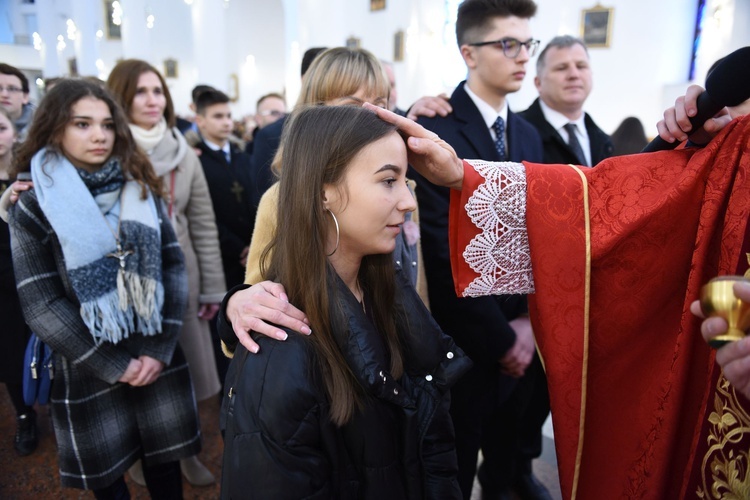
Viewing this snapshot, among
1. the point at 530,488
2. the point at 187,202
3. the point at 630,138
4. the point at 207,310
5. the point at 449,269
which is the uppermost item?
the point at 630,138

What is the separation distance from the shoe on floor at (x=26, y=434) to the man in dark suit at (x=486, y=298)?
2564mm

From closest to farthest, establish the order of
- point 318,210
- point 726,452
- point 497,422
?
1. point 726,452
2. point 318,210
3. point 497,422

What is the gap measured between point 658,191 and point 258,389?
1.05 meters

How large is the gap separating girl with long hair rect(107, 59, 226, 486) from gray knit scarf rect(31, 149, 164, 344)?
0.65m

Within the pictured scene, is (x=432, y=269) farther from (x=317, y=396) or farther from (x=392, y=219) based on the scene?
(x=317, y=396)

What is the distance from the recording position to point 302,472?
107cm

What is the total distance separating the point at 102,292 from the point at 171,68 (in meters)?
19.9

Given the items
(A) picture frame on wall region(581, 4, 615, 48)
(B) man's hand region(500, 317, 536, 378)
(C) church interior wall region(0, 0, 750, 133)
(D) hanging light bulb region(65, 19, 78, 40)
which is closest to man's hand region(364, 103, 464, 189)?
→ (B) man's hand region(500, 317, 536, 378)

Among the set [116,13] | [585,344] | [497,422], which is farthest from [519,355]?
[116,13]

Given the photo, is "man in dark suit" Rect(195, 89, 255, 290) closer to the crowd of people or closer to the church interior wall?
the crowd of people

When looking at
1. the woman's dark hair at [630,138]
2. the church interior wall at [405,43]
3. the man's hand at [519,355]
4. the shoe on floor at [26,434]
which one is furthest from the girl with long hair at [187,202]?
the church interior wall at [405,43]

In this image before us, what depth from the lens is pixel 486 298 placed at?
2.01 meters

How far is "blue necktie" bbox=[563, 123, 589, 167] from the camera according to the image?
293cm

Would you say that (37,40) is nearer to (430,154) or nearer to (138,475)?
(138,475)
